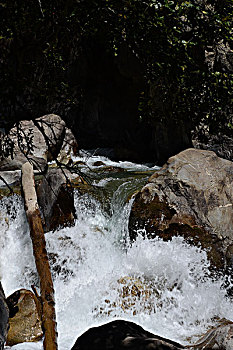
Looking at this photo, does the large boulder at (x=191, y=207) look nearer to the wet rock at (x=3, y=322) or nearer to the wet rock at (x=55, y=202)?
the wet rock at (x=55, y=202)

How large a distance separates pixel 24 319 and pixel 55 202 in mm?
2651

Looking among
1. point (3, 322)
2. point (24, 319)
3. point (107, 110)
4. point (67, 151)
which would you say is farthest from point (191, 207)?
point (107, 110)

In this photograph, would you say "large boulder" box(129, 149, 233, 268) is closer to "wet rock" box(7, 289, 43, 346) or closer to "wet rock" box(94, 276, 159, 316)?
"wet rock" box(94, 276, 159, 316)

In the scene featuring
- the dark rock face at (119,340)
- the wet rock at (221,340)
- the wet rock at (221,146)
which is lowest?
the wet rock at (221,340)

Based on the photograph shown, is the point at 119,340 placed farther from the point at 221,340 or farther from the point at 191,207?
the point at 191,207

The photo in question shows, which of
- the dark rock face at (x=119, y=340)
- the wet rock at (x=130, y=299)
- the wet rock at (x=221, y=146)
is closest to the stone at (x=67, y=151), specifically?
the wet rock at (x=221, y=146)

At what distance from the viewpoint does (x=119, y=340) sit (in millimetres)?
2691

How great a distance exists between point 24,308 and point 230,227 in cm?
354

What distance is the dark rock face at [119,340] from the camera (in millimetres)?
2578

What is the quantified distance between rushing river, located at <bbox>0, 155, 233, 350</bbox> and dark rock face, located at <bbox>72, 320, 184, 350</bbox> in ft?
6.28

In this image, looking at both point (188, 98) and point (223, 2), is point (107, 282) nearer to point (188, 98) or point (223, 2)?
point (188, 98)

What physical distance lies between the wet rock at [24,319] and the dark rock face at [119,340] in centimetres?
206

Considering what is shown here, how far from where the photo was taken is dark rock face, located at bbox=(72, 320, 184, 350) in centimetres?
258

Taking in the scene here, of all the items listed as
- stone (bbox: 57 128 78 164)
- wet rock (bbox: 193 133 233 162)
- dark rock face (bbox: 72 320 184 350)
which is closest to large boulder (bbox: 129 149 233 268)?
dark rock face (bbox: 72 320 184 350)
